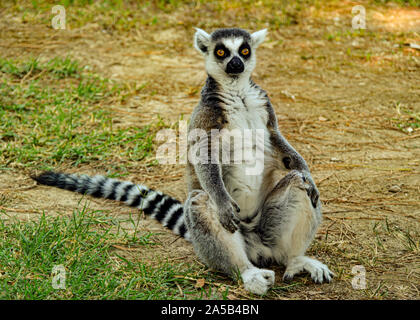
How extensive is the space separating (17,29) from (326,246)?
6.62m

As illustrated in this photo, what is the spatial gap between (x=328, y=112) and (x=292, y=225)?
3.13 m

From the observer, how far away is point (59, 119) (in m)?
5.64

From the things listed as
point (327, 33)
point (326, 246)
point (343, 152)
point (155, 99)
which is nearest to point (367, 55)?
point (327, 33)

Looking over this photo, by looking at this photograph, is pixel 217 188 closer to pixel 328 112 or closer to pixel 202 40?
pixel 202 40

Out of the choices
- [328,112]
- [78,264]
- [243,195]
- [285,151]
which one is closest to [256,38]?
[285,151]

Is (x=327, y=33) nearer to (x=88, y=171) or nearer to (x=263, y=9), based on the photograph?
(x=263, y=9)

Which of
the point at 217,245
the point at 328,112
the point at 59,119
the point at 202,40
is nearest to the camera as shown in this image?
the point at 217,245

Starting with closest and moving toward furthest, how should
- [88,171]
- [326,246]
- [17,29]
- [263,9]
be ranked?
[326,246], [88,171], [17,29], [263,9]

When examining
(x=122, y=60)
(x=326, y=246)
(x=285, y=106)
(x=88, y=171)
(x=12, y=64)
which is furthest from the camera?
(x=122, y=60)

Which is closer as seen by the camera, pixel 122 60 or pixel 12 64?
pixel 12 64

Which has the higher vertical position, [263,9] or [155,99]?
[263,9]

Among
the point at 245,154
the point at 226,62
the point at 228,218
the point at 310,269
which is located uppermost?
the point at 226,62

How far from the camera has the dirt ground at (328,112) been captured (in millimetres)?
3664

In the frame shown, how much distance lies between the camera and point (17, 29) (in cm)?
810
